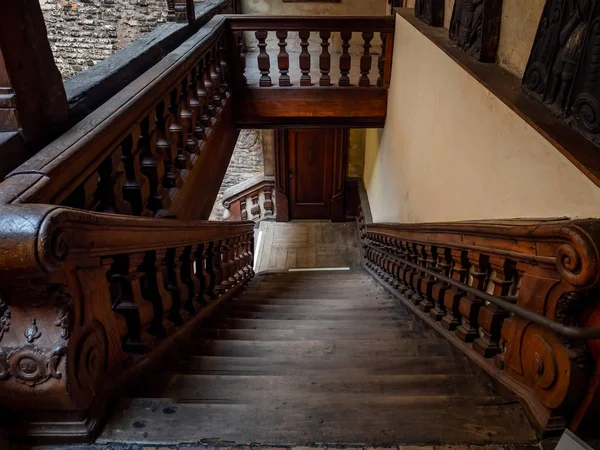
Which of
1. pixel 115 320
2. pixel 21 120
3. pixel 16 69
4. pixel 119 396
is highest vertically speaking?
pixel 16 69

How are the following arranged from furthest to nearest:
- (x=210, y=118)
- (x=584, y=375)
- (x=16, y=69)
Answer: (x=210, y=118), (x=16, y=69), (x=584, y=375)

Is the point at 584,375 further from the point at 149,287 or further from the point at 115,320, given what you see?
the point at 149,287

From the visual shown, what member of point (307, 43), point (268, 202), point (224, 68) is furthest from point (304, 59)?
point (268, 202)

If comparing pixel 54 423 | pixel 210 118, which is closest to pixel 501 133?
pixel 54 423

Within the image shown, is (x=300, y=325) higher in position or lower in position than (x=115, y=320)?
lower

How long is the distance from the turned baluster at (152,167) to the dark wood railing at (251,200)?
5.04 metres

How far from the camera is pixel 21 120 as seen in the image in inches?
44.7

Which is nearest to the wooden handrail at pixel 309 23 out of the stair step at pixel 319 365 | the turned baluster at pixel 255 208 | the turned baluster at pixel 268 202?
the stair step at pixel 319 365

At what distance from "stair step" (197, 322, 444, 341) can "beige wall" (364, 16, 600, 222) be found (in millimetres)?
614

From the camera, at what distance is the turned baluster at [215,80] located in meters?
3.04

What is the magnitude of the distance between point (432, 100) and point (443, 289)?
1182mm

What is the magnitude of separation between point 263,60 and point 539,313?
3.21m

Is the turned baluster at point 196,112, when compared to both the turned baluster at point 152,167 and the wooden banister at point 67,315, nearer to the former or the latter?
the turned baluster at point 152,167

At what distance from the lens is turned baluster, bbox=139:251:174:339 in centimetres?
151
